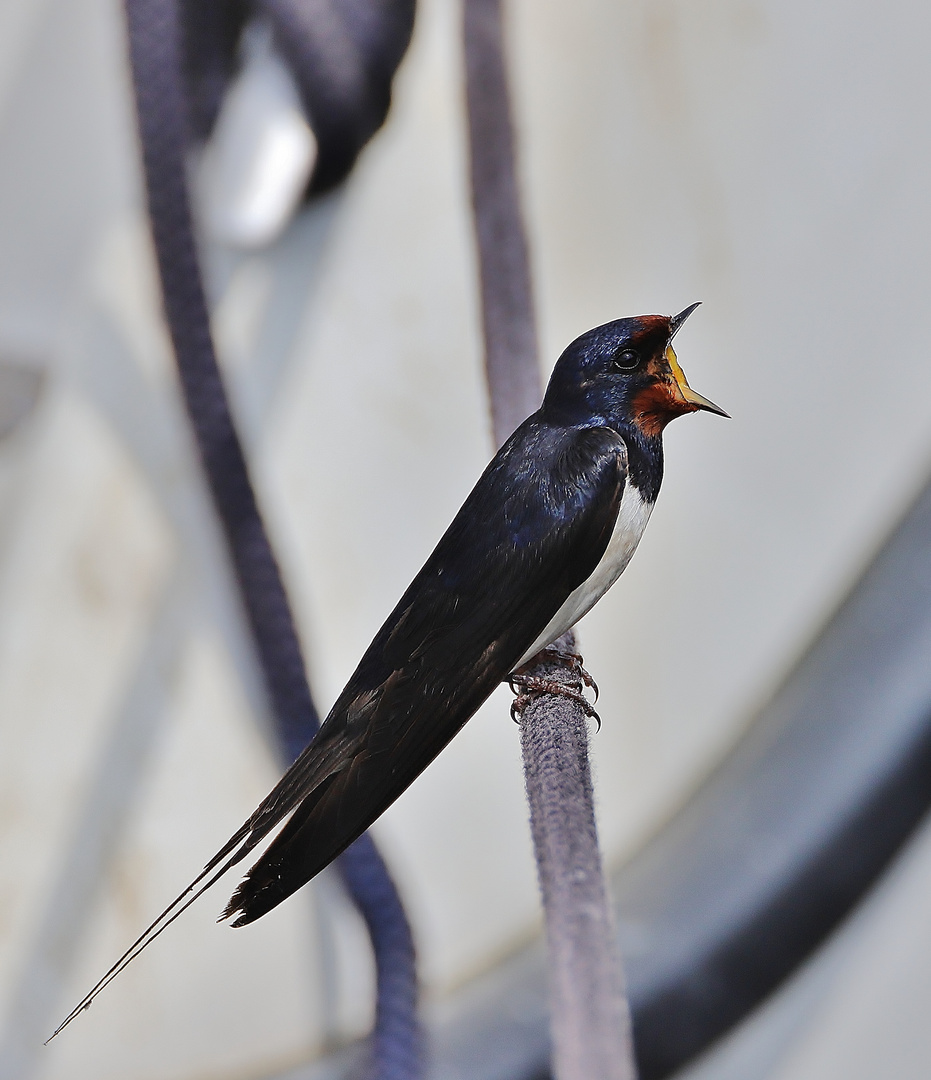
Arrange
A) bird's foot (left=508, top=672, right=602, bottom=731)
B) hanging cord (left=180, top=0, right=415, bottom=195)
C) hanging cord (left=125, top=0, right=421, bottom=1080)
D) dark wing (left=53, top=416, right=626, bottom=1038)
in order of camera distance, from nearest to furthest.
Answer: dark wing (left=53, top=416, right=626, bottom=1038), bird's foot (left=508, top=672, right=602, bottom=731), hanging cord (left=125, top=0, right=421, bottom=1080), hanging cord (left=180, top=0, right=415, bottom=195)

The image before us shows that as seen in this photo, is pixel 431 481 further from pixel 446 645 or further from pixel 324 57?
pixel 446 645

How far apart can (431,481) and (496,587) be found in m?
0.53

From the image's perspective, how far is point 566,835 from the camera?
238mm

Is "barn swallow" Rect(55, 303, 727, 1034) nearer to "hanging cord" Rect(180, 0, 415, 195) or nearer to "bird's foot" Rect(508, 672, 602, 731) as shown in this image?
"bird's foot" Rect(508, 672, 602, 731)

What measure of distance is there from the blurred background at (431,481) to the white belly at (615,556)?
0.47 m

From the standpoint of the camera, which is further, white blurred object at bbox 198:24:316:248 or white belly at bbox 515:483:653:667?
white blurred object at bbox 198:24:316:248

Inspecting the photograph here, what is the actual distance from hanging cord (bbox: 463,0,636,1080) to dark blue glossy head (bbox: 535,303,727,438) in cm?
7

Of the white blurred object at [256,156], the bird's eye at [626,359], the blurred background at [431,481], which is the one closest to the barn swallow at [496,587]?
the bird's eye at [626,359]

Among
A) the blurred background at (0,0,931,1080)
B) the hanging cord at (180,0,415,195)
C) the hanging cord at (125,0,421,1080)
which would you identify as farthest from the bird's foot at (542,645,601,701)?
the hanging cord at (180,0,415,195)

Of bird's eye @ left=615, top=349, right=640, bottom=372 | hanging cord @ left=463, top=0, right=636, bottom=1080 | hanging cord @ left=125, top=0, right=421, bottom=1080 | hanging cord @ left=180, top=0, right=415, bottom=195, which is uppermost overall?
hanging cord @ left=180, top=0, right=415, bottom=195

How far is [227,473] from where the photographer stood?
589 millimetres

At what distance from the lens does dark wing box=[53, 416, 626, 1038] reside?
0.18 meters

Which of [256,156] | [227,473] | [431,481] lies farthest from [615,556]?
[256,156]

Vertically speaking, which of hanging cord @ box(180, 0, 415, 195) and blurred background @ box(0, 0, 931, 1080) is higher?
hanging cord @ box(180, 0, 415, 195)
